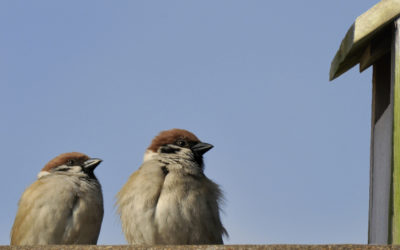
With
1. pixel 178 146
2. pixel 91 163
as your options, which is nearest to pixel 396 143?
pixel 178 146

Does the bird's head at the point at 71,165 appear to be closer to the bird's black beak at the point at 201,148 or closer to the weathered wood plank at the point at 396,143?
the bird's black beak at the point at 201,148

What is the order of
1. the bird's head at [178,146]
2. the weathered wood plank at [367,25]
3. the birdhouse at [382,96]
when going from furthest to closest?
the bird's head at [178,146]
the weathered wood plank at [367,25]
the birdhouse at [382,96]

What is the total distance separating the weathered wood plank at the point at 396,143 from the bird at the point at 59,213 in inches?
113

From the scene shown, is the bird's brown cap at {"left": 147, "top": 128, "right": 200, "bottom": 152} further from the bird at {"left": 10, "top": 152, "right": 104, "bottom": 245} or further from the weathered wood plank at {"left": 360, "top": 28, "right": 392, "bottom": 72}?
the weathered wood plank at {"left": 360, "top": 28, "right": 392, "bottom": 72}

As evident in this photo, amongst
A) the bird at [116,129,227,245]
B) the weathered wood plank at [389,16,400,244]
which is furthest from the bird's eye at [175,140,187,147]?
the weathered wood plank at [389,16,400,244]

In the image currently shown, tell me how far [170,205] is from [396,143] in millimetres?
1768

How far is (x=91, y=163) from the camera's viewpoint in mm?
7652

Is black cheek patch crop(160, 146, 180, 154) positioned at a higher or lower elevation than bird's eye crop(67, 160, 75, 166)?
higher

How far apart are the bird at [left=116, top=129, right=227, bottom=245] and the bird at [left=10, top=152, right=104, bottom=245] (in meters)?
0.80

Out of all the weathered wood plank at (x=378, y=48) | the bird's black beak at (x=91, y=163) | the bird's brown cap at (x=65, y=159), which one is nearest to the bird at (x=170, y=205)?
the bird's black beak at (x=91, y=163)

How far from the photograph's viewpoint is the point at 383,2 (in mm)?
5824

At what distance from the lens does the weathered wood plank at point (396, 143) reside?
5.33m

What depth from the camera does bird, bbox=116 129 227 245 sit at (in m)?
5.95

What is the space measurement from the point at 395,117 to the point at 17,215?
3.68 metres
